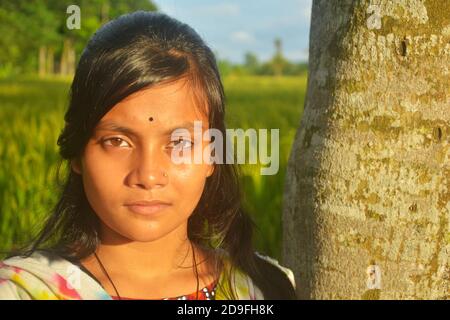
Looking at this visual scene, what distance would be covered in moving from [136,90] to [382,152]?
1.73 feet

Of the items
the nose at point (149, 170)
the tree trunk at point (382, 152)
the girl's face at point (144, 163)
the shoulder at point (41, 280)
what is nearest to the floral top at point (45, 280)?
the shoulder at point (41, 280)

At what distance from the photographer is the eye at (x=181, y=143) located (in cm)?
105

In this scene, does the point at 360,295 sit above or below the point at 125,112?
below

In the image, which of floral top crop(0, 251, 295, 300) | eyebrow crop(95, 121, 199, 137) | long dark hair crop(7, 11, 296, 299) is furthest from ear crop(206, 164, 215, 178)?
floral top crop(0, 251, 295, 300)

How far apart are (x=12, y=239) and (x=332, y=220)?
77.2 inches

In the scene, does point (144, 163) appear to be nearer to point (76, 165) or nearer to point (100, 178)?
point (100, 178)

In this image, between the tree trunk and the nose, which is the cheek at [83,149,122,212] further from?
the tree trunk

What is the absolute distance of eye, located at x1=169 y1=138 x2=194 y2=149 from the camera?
105 cm

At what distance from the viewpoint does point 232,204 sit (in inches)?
54.6

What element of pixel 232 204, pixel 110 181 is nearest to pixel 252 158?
pixel 232 204

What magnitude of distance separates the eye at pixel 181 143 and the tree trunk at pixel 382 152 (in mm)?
347

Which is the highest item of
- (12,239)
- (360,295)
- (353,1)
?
(353,1)

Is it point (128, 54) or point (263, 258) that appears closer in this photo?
point (128, 54)
